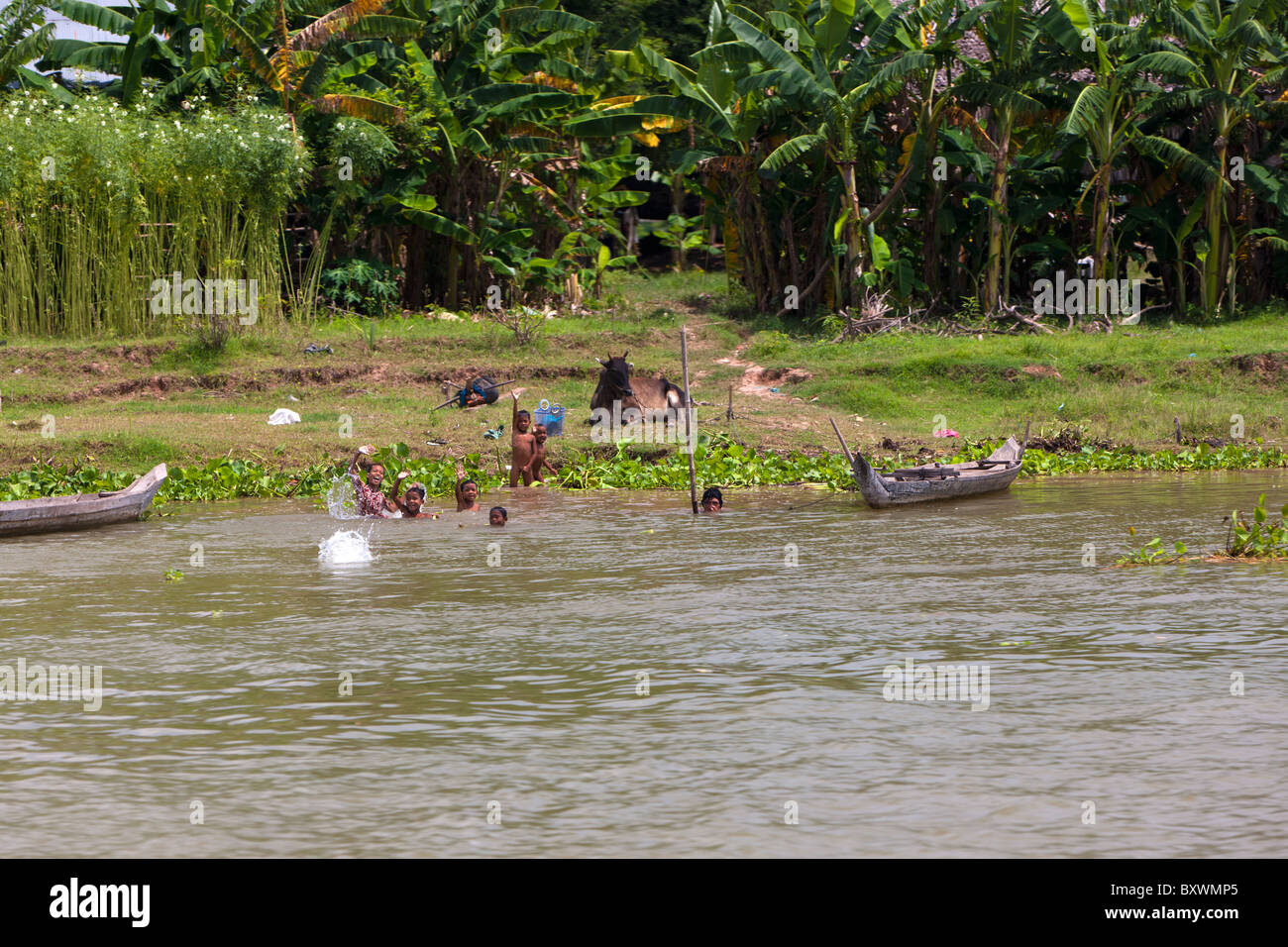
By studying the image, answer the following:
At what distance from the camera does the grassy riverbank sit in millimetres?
19375

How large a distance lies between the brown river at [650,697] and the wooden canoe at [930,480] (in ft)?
3.76

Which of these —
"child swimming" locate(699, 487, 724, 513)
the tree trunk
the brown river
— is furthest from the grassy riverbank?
the brown river

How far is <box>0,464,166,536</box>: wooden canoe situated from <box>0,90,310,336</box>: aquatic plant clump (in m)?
8.95

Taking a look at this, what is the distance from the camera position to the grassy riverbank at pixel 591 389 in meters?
19.4

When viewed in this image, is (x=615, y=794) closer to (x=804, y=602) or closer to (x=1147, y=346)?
(x=804, y=602)

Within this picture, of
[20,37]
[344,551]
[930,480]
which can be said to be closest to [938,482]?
[930,480]

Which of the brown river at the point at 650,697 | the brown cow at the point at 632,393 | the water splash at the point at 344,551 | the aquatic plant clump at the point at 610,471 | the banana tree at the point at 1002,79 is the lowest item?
the brown river at the point at 650,697

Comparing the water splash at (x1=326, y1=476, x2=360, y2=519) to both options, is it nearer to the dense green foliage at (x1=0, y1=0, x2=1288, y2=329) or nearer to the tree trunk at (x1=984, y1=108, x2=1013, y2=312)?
the dense green foliage at (x1=0, y1=0, x2=1288, y2=329)

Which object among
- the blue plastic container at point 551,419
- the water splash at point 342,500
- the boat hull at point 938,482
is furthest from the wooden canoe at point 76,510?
the boat hull at point 938,482

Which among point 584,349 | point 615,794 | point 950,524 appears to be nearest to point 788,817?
point 615,794

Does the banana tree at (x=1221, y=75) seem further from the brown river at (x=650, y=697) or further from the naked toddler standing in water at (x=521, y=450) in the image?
the naked toddler standing in water at (x=521, y=450)

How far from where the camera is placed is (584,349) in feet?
82.1

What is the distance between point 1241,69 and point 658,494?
15.0 m
